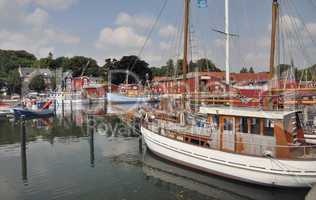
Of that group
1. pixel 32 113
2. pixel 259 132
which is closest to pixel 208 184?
pixel 259 132

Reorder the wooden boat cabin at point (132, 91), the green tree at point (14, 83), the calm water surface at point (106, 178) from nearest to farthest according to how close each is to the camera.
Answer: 1. the calm water surface at point (106, 178)
2. the wooden boat cabin at point (132, 91)
3. the green tree at point (14, 83)

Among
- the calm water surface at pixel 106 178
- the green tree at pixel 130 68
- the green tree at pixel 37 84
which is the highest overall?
the green tree at pixel 130 68

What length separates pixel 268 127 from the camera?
15.8 metres

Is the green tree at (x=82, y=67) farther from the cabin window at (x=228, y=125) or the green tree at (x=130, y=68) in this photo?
the cabin window at (x=228, y=125)

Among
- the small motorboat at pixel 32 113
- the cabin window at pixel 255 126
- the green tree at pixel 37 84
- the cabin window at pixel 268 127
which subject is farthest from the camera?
the green tree at pixel 37 84

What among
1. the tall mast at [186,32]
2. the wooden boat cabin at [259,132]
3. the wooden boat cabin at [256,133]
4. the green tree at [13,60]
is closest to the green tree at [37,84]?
the green tree at [13,60]

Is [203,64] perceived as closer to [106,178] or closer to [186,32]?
[186,32]

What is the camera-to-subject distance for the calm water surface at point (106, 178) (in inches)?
607

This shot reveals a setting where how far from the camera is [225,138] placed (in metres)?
17.1

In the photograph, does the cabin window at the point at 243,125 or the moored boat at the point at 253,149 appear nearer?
the moored boat at the point at 253,149

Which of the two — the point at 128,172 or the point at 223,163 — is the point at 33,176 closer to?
the point at 128,172

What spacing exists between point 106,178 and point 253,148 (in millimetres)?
8554

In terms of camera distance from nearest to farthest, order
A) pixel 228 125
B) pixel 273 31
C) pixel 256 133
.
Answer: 1. pixel 256 133
2. pixel 228 125
3. pixel 273 31

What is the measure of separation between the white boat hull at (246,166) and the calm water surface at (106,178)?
511mm
